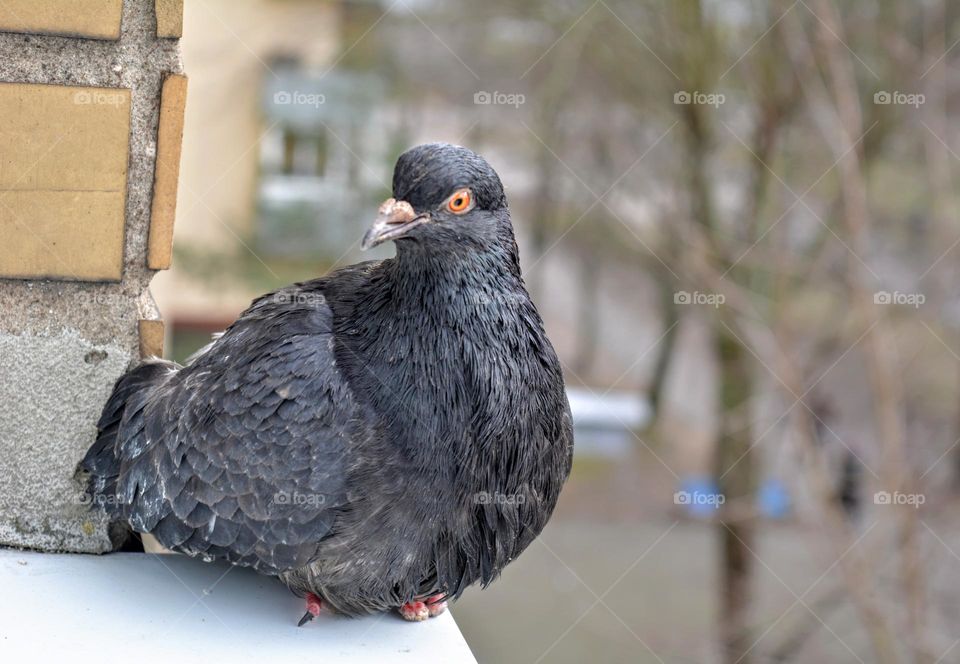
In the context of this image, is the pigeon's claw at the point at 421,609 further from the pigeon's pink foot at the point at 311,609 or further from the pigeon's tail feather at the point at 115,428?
the pigeon's tail feather at the point at 115,428

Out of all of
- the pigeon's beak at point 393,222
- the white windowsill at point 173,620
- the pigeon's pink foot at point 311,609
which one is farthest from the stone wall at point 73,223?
the pigeon's beak at point 393,222

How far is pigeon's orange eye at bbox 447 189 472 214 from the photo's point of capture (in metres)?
2.70

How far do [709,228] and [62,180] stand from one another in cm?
660

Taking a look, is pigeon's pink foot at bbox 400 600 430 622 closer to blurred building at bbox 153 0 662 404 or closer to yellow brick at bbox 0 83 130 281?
yellow brick at bbox 0 83 130 281

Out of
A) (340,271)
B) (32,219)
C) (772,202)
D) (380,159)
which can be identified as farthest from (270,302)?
(380,159)

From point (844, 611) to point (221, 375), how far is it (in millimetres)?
9392

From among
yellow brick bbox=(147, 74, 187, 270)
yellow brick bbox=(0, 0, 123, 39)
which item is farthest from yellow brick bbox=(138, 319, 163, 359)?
yellow brick bbox=(0, 0, 123, 39)

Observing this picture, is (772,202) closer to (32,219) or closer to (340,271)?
(340,271)

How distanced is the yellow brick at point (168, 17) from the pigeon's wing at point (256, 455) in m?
0.96

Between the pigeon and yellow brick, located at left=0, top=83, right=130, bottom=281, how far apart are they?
59 cm

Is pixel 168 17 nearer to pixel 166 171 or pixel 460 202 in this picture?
pixel 166 171

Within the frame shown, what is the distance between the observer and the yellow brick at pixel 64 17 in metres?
2.99

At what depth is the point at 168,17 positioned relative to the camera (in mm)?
3102

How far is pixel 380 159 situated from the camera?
10391 millimetres
